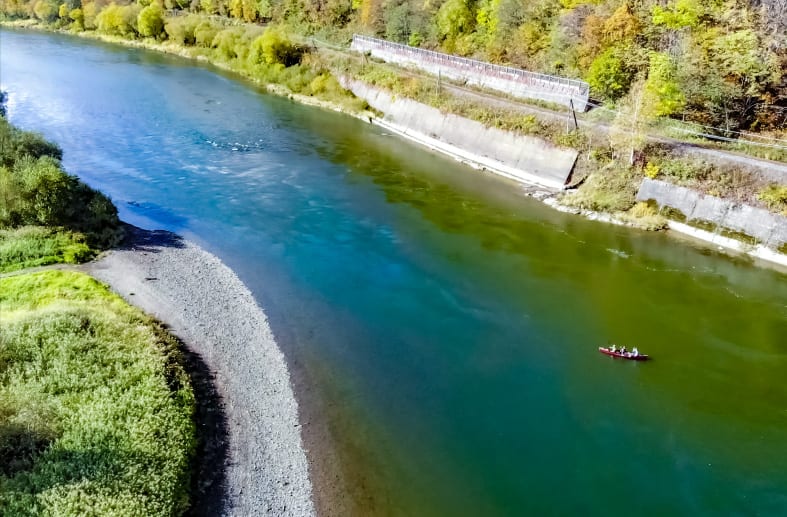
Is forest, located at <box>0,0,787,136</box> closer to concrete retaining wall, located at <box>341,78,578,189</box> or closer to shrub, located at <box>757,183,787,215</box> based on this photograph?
shrub, located at <box>757,183,787,215</box>

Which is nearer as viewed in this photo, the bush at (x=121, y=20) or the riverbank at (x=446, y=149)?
the riverbank at (x=446, y=149)

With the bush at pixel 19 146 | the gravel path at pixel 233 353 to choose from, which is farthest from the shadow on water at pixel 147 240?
the bush at pixel 19 146

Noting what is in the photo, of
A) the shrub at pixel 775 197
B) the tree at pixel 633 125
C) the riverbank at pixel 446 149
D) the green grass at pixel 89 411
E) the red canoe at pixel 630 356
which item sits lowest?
the green grass at pixel 89 411

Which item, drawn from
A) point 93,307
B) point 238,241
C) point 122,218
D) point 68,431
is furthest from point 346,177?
point 68,431

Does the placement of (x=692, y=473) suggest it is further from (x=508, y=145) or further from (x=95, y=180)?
(x=95, y=180)

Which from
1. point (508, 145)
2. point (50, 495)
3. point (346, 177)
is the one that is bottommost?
point (50, 495)

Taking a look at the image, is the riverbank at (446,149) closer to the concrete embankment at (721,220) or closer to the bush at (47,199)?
the concrete embankment at (721,220)
